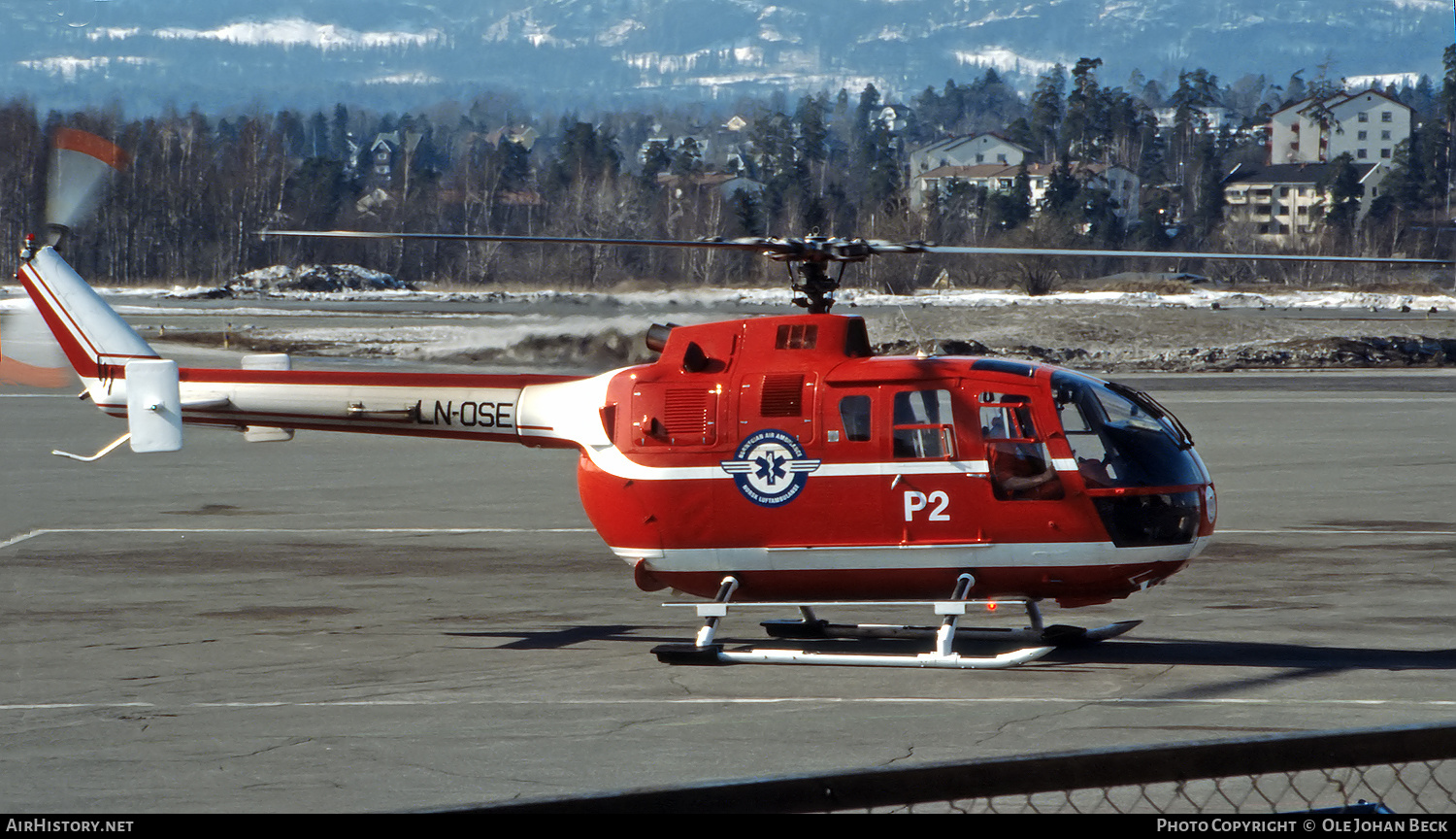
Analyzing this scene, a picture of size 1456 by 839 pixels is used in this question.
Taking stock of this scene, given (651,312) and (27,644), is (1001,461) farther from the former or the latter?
(27,644)

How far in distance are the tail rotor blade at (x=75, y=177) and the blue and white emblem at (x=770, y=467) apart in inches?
249

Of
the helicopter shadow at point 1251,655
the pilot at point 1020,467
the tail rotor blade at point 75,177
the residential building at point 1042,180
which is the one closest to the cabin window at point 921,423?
the pilot at point 1020,467

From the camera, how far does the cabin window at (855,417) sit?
10.6m

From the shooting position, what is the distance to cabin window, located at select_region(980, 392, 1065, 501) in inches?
406

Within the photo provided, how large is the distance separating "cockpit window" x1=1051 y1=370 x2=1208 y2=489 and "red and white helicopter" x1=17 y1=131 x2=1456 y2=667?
0.02 meters

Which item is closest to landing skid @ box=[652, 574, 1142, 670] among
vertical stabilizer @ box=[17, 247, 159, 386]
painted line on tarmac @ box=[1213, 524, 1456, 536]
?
vertical stabilizer @ box=[17, 247, 159, 386]

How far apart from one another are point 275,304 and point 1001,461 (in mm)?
81991

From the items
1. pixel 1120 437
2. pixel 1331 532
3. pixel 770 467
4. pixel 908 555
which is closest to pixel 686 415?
pixel 770 467

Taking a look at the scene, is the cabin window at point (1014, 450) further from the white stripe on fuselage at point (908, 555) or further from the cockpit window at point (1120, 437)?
the white stripe on fuselage at point (908, 555)

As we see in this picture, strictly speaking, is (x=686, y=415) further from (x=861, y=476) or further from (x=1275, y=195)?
(x=1275, y=195)

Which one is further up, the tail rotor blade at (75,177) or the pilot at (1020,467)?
the tail rotor blade at (75,177)

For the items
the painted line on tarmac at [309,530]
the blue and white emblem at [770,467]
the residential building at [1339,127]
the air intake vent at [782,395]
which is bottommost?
the painted line on tarmac at [309,530]

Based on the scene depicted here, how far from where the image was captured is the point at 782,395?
425 inches

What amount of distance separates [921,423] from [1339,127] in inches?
7564
